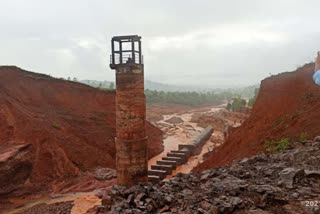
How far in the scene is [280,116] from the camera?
13328mm

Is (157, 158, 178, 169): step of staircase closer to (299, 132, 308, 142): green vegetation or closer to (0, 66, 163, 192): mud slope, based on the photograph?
(0, 66, 163, 192): mud slope

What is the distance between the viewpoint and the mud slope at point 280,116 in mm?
10422

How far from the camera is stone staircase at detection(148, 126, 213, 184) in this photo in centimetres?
1509

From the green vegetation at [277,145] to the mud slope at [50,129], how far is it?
12.8m

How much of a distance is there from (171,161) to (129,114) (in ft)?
29.5

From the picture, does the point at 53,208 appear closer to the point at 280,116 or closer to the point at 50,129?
the point at 50,129

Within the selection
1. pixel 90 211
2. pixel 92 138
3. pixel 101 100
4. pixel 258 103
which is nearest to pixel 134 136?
pixel 90 211

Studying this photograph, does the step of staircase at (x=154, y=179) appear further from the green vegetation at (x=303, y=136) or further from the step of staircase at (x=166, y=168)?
the green vegetation at (x=303, y=136)

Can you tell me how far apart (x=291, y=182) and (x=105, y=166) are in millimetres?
14994

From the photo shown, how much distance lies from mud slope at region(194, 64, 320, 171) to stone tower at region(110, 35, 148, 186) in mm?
5240

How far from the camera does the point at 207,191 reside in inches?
245

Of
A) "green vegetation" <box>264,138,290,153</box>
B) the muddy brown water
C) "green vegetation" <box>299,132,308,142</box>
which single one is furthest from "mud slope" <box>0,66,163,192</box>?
"green vegetation" <box>299,132,308,142</box>

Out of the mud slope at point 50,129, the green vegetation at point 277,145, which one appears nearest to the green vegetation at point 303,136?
the green vegetation at point 277,145

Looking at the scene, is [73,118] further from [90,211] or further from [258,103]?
[258,103]
